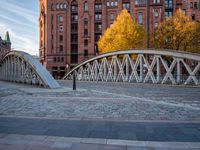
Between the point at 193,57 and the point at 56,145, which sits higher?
the point at 193,57

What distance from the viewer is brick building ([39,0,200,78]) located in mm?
58250

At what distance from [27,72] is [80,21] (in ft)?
144

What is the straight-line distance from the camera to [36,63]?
18312mm

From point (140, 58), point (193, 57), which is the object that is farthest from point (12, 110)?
point (140, 58)

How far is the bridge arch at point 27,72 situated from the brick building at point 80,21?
106 feet

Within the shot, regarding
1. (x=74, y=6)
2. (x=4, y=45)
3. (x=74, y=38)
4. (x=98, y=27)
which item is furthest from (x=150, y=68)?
(x=4, y=45)

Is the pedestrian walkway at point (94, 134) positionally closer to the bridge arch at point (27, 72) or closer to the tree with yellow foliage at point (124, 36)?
the bridge arch at point (27, 72)

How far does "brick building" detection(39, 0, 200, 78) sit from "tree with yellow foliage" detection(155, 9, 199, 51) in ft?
89.0

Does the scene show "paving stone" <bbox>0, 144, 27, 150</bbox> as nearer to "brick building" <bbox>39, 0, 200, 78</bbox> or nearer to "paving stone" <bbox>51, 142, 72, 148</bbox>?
"paving stone" <bbox>51, 142, 72, 148</bbox>

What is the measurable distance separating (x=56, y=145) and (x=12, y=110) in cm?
426

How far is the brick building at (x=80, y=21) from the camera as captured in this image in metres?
58.2

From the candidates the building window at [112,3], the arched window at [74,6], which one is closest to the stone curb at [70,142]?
the building window at [112,3]

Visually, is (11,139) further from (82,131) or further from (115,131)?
(115,131)

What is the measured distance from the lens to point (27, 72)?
20.2 metres
